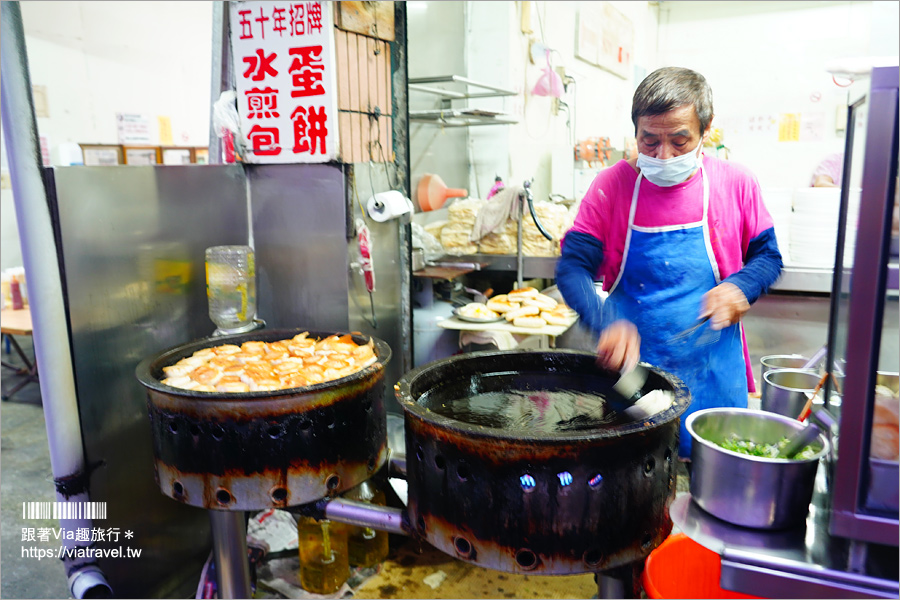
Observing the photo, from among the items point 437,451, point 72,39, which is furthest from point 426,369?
point 72,39

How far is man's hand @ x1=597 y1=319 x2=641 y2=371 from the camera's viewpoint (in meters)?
1.62

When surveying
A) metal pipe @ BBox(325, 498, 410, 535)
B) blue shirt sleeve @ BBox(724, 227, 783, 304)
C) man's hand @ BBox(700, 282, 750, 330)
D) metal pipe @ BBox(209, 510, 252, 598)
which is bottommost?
metal pipe @ BBox(209, 510, 252, 598)

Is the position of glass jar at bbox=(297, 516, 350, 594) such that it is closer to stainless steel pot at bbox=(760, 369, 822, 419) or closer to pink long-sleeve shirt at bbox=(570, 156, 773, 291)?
pink long-sleeve shirt at bbox=(570, 156, 773, 291)

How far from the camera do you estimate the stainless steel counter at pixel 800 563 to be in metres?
1.01

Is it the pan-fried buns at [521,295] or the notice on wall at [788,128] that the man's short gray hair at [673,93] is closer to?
the pan-fried buns at [521,295]

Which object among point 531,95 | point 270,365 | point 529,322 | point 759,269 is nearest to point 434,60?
point 531,95

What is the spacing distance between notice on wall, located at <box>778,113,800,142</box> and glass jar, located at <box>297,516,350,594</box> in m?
7.59

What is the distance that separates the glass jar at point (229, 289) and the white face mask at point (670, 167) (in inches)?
68.0

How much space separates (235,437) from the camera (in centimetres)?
179

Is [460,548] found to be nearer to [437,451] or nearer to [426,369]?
[437,451]

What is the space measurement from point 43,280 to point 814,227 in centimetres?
354

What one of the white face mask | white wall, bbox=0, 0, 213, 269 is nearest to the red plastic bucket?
the white face mask

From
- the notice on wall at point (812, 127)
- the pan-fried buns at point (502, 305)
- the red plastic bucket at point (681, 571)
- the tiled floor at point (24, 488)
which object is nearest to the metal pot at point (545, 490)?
the red plastic bucket at point (681, 571)

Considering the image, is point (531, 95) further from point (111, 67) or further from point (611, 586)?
point (611, 586)
